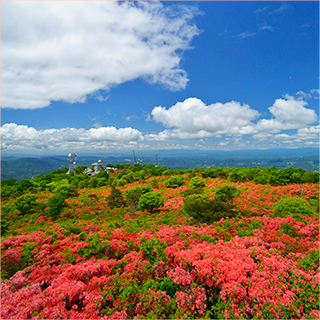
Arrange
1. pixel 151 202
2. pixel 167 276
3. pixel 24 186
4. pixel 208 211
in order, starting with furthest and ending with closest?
pixel 24 186 < pixel 151 202 < pixel 208 211 < pixel 167 276

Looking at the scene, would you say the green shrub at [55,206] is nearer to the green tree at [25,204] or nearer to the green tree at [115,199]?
the green tree at [25,204]

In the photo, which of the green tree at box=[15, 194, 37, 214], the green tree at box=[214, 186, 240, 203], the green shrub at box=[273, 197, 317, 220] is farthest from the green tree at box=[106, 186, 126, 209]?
the green shrub at box=[273, 197, 317, 220]

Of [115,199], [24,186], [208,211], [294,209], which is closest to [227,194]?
[208,211]

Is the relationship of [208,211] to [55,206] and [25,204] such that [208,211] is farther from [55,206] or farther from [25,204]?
[25,204]

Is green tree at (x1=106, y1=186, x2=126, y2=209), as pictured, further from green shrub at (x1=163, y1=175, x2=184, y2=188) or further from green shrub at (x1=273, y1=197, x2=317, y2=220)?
green shrub at (x1=273, y1=197, x2=317, y2=220)

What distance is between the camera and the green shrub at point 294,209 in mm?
10594

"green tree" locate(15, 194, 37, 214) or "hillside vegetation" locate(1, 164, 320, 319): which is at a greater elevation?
"hillside vegetation" locate(1, 164, 320, 319)

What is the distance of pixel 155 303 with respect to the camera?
4.25m

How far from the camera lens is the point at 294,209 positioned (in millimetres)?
10820

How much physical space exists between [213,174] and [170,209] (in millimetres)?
20438

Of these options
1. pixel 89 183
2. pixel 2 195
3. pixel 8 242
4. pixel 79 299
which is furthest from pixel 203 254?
pixel 89 183

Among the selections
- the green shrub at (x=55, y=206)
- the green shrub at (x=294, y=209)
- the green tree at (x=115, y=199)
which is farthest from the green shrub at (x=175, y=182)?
the green shrub at (x=294, y=209)

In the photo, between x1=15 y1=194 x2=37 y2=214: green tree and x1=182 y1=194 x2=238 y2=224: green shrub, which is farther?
x1=15 y1=194 x2=37 y2=214: green tree

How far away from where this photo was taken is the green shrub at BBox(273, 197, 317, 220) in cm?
1059
